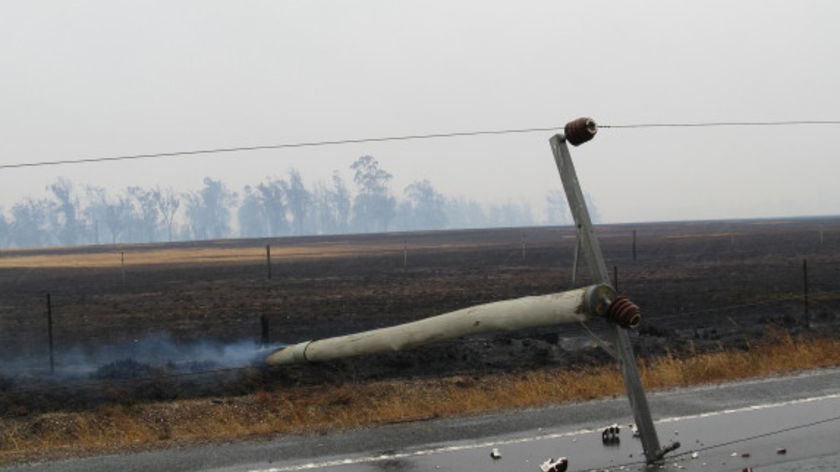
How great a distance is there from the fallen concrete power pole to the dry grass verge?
4.57 ft

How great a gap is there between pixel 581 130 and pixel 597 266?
3.35 ft

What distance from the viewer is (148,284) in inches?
1805

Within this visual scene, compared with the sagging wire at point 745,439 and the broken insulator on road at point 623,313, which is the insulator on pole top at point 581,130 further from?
the sagging wire at point 745,439

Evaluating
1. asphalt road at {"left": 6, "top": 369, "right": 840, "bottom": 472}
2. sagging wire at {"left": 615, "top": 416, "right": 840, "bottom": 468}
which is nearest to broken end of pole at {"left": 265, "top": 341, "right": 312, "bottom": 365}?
asphalt road at {"left": 6, "top": 369, "right": 840, "bottom": 472}

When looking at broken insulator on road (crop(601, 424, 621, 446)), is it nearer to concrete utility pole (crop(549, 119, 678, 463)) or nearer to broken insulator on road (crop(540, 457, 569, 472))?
concrete utility pole (crop(549, 119, 678, 463))

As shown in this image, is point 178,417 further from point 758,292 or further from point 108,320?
point 758,292

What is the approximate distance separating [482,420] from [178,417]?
522 centimetres

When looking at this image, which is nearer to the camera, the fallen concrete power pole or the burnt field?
the fallen concrete power pole

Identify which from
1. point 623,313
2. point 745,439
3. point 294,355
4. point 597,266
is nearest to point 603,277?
point 597,266

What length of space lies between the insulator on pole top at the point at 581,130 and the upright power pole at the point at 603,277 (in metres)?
0.02

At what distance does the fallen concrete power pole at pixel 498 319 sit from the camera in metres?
6.36

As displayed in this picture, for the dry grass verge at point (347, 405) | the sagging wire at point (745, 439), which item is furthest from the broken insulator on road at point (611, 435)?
the dry grass verge at point (347, 405)

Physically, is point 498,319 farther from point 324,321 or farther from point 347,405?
point 324,321

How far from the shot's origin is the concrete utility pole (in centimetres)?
672
